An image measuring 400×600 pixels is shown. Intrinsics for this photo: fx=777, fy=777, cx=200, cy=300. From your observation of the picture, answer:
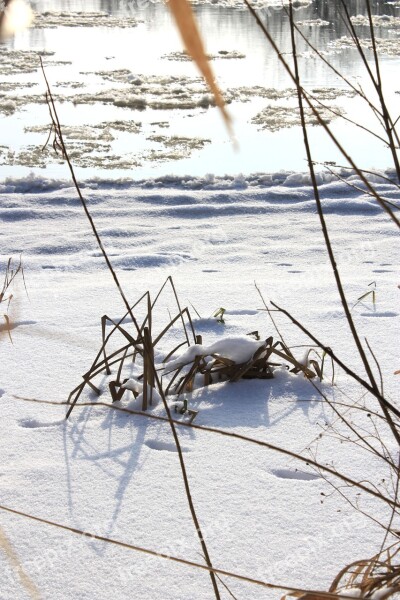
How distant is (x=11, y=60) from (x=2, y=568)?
11184 millimetres

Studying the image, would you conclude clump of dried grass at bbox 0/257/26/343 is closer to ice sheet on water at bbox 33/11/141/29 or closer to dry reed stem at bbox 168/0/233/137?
dry reed stem at bbox 168/0/233/137

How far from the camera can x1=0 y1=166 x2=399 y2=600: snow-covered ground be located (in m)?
1.42

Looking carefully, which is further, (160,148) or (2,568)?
(160,148)

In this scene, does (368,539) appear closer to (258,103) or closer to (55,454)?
(55,454)

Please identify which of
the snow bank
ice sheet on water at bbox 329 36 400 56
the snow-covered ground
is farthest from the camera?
ice sheet on water at bbox 329 36 400 56

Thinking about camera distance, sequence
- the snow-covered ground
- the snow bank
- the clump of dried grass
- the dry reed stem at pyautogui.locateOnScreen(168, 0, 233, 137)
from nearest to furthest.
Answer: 1. the dry reed stem at pyautogui.locateOnScreen(168, 0, 233, 137)
2. the clump of dried grass
3. the snow-covered ground
4. the snow bank

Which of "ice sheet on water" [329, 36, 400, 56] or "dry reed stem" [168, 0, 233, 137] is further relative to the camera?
"ice sheet on water" [329, 36, 400, 56]

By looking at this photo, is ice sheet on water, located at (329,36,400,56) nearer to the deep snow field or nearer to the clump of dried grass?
the deep snow field

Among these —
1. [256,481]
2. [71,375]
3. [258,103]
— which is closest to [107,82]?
[258,103]

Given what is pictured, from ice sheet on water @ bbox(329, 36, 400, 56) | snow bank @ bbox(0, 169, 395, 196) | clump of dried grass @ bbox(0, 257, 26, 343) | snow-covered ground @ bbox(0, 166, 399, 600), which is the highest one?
ice sheet on water @ bbox(329, 36, 400, 56)

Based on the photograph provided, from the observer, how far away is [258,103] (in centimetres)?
865

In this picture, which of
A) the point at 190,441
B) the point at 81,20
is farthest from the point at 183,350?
the point at 81,20

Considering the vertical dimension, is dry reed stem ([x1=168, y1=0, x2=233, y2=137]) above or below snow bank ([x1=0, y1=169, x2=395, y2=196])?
above

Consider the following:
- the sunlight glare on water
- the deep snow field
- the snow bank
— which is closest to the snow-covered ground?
the deep snow field
